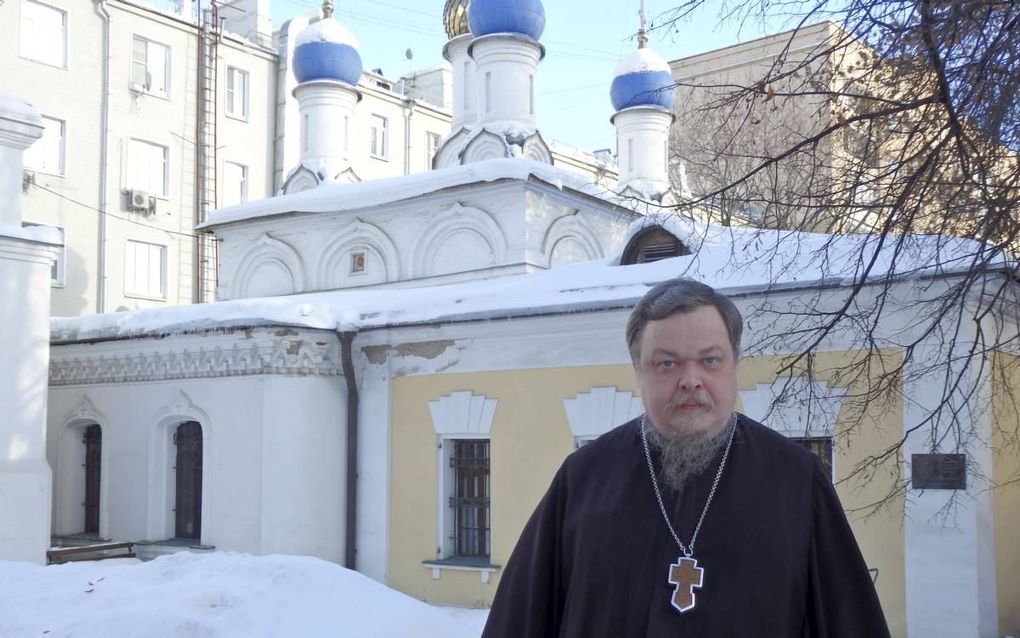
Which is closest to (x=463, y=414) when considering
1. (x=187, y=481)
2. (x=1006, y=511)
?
(x=187, y=481)

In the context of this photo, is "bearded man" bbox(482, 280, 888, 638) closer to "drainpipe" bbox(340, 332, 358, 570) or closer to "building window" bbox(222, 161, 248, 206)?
"drainpipe" bbox(340, 332, 358, 570)

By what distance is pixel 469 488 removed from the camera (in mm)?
9984

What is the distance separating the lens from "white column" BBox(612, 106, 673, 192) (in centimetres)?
1850

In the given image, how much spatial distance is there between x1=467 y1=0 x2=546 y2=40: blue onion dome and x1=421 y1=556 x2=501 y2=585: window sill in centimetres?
906

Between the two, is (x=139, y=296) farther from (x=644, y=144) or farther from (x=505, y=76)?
(x=644, y=144)

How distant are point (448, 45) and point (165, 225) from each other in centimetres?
838

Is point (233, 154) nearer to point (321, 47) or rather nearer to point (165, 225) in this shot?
point (165, 225)

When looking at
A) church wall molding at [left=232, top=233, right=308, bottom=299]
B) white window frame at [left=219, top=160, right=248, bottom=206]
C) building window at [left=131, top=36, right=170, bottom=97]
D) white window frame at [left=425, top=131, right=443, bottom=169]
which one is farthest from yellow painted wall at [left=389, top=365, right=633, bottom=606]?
white window frame at [left=425, top=131, right=443, bottom=169]

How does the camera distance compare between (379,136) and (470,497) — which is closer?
(470,497)

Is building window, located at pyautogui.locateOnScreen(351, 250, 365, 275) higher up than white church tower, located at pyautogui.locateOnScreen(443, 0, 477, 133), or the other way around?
white church tower, located at pyautogui.locateOnScreen(443, 0, 477, 133)

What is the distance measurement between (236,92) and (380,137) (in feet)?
12.8

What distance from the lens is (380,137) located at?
2750cm

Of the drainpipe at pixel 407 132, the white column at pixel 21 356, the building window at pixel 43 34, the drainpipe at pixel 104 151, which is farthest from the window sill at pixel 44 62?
the white column at pixel 21 356

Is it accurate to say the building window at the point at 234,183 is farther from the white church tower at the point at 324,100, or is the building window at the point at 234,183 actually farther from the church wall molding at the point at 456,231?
the church wall molding at the point at 456,231
